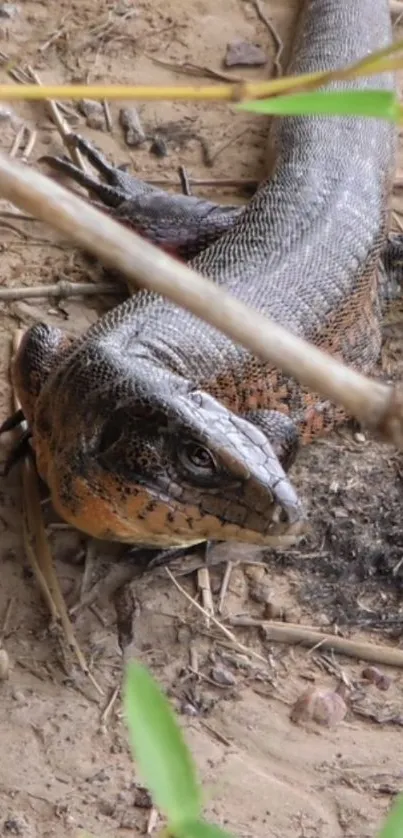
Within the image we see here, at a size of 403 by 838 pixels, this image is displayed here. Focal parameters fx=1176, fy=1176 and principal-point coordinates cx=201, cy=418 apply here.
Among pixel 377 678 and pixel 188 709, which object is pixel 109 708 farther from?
pixel 377 678

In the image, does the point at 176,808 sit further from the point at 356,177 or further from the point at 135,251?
the point at 356,177

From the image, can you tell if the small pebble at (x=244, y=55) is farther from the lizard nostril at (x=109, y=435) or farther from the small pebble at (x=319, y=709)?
the small pebble at (x=319, y=709)

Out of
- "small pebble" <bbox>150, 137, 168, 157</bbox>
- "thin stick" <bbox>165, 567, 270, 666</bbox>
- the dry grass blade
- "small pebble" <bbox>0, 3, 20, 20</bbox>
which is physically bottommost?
"thin stick" <bbox>165, 567, 270, 666</bbox>

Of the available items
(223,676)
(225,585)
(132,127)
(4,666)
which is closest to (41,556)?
(4,666)

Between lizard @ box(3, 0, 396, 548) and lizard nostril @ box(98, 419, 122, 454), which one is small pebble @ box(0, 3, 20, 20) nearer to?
lizard @ box(3, 0, 396, 548)

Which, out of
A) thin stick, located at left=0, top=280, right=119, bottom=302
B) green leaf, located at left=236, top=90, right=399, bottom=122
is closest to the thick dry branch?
green leaf, located at left=236, top=90, right=399, bottom=122


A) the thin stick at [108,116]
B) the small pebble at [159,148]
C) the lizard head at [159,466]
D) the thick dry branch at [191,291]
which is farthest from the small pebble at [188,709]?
the thin stick at [108,116]

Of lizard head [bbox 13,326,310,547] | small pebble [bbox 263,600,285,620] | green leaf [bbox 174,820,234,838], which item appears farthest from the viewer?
small pebble [bbox 263,600,285,620]
